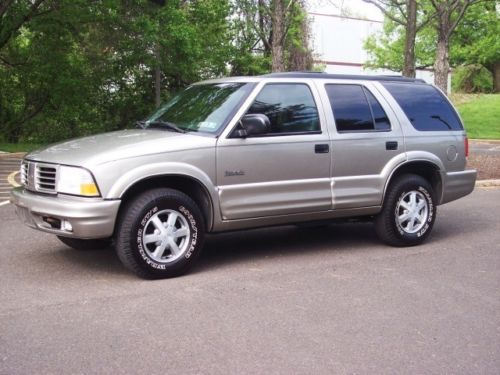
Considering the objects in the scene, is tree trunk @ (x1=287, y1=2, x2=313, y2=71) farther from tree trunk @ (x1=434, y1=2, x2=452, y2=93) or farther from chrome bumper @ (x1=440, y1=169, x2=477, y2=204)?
chrome bumper @ (x1=440, y1=169, x2=477, y2=204)

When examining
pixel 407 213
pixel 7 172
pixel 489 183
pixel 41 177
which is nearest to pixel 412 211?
pixel 407 213

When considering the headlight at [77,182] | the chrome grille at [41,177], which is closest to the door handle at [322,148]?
the headlight at [77,182]

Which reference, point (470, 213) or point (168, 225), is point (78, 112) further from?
point (168, 225)

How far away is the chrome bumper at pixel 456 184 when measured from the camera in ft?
24.2

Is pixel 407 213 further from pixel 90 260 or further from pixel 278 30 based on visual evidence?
pixel 278 30

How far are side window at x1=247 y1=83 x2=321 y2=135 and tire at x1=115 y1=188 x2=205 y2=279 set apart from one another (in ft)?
3.86

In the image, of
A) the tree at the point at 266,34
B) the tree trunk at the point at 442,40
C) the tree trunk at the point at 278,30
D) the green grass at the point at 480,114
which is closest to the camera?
the tree trunk at the point at 442,40

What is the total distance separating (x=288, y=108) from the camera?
20.9 ft

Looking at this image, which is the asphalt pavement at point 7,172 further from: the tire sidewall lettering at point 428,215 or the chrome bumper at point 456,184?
the chrome bumper at point 456,184

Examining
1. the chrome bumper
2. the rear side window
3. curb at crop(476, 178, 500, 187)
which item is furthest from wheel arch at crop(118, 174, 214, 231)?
curb at crop(476, 178, 500, 187)

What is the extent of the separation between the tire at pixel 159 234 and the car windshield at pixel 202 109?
774 millimetres

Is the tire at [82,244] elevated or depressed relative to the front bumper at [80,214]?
depressed

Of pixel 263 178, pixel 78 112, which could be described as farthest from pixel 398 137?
pixel 78 112

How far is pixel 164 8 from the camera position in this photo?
67.8ft
